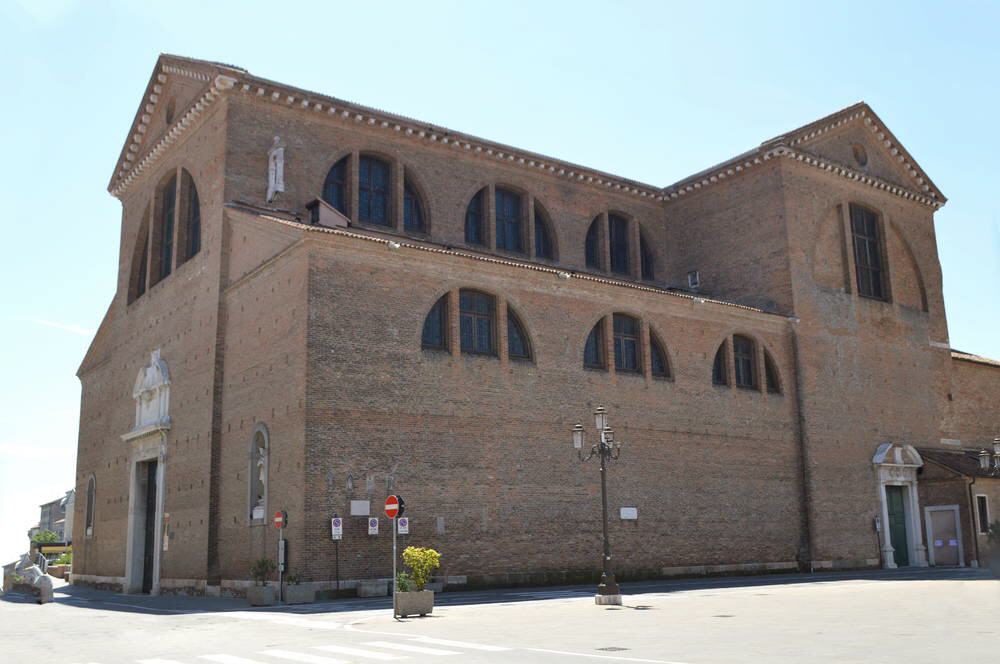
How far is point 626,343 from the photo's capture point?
1209 inches

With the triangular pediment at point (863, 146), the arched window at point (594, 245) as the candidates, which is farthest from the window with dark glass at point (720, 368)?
the triangular pediment at point (863, 146)

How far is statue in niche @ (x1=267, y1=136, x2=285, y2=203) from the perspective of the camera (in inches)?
1129

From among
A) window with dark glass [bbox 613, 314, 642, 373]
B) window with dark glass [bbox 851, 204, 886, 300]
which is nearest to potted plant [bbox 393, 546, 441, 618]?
window with dark glass [bbox 613, 314, 642, 373]

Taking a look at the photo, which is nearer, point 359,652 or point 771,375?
point 359,652

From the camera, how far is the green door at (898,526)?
3656 centimetres

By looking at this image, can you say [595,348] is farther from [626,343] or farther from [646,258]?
[646,258]

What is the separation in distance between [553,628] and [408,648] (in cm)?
311

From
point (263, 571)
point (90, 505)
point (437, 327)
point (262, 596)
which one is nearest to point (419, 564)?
point (262, 596)

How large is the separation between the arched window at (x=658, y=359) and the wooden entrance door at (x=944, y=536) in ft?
46.2

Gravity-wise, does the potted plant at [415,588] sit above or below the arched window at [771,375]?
below

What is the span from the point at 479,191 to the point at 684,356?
378 inches

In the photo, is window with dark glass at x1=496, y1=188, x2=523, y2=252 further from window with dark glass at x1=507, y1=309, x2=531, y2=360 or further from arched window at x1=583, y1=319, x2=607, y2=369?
window with dark glass at x1=507, y1=309, x2=531, y2=360

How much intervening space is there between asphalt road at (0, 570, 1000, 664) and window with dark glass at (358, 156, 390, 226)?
43.8 ft

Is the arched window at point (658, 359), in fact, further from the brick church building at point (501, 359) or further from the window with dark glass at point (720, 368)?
the window with dark glass at point (720, 368)
